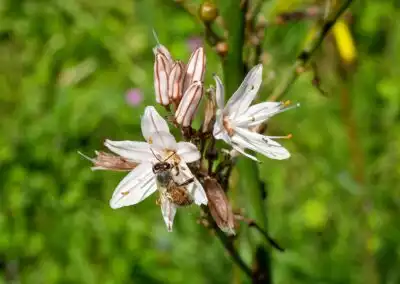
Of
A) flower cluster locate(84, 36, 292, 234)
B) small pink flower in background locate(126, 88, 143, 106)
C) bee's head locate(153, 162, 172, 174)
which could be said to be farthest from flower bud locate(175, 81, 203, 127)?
small pink flower in background locate(126, 88, 143, 106)

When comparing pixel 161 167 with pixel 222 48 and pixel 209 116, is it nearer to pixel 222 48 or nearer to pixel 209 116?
pixel 209 116

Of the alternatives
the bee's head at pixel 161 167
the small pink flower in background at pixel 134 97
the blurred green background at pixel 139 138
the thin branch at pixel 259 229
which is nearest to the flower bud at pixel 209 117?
the bee's head at pixel 161 167

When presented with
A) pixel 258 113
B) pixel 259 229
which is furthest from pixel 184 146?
pixel 259 229

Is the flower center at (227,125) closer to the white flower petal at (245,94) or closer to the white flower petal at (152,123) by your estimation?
the white flower petal at (245,94)

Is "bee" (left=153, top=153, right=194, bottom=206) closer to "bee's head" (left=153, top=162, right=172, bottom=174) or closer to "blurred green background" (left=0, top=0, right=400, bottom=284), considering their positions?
"bee's head" (left=153, top=162, right=172, bottom=174)

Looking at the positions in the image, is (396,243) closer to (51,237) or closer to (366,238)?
(366,238)
